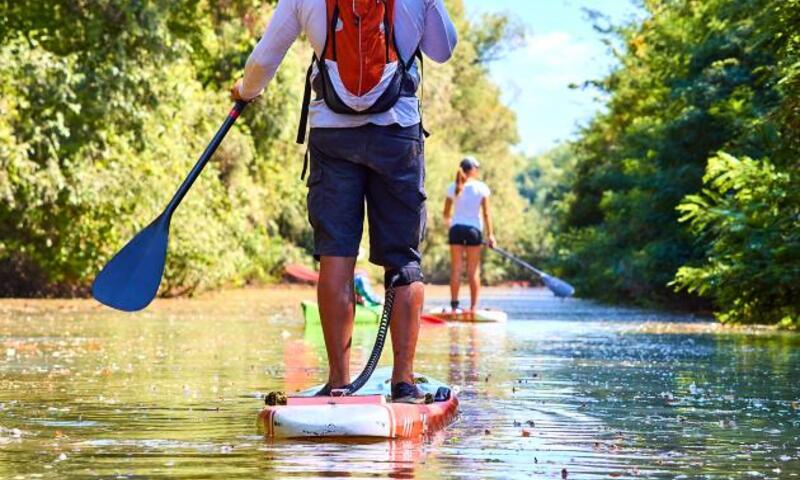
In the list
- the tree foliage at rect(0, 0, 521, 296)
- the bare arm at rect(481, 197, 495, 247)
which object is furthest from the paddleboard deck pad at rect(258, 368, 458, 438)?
the tree foliage at rect(0, 0, 521, 296)

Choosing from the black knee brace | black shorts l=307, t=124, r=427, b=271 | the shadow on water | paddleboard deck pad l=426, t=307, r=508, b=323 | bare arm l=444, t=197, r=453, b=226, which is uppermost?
bare arm l=444, t=197, r=453, b=226

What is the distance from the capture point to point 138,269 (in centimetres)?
835

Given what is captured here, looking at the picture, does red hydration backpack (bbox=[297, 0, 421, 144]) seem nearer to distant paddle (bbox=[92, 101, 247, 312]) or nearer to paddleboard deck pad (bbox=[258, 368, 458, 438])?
distant paddle (bbox=[92, 101, 247, 312])

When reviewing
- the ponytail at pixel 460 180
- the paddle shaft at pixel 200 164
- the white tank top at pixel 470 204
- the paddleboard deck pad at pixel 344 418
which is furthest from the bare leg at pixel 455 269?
the paddleboard deck pad at pixel 344 418

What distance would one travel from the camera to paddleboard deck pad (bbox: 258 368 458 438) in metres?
7.09

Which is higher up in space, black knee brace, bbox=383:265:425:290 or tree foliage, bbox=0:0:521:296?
tree foliage, bbox=0:0:521:296

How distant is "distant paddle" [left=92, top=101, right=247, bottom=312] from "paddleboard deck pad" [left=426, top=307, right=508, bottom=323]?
13.5 metres

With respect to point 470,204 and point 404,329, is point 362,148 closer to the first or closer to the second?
point 404,329

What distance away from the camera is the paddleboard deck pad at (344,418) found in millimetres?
7086

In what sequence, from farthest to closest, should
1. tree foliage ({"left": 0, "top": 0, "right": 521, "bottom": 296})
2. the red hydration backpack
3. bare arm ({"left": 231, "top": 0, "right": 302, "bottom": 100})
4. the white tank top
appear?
tree foliage ({"left": 0, "top": 0, "right": 521, "bottom": 296}) → the white tank top → bare arm ({"left": 231, "top": 0, "right": 302, "bottom": 100}) → the red hydration backpack

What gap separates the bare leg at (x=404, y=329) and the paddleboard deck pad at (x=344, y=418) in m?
0.57

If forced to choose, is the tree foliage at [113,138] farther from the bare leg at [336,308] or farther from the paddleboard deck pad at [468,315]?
the bare leg at [336,308]

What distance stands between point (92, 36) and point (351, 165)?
64.5 ft

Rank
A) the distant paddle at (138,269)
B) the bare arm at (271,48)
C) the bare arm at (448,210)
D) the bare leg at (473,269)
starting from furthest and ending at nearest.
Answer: the bare arm at (448,210) < the bare leg at (473,269) < the distant paddle at (138,269) < the bare arm at (271,48)
